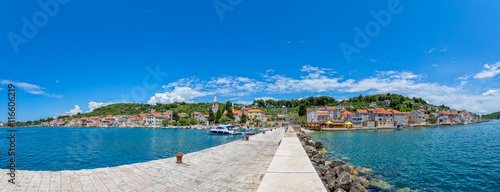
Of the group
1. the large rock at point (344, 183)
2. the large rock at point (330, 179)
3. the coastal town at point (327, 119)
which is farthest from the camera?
the coastal town at point (327, 119)

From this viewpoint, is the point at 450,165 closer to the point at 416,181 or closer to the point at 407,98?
the point at 416,181

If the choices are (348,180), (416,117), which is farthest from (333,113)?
(348,180)

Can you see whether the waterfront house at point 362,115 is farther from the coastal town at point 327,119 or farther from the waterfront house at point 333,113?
the waterfront house at point 333,113

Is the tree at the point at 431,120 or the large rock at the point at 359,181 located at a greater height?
the large rock at the point at 359,181

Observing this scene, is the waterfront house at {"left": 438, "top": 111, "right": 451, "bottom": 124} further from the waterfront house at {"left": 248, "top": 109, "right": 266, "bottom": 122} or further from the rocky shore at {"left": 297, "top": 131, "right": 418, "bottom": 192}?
the rocky shore at {"left": 297, "top": 131, "right": 418, "bottom": 192}

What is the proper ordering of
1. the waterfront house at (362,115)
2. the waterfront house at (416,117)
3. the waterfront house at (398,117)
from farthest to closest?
the waterfront house at (416,117), the waterfront house at (398,117), the waterfront house at (362,115)

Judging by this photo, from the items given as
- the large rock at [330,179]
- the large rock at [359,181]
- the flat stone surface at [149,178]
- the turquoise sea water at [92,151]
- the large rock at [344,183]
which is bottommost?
the turquoise sea water at [92,151]

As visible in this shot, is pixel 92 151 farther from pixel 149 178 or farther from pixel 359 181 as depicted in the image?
pixel 359 181

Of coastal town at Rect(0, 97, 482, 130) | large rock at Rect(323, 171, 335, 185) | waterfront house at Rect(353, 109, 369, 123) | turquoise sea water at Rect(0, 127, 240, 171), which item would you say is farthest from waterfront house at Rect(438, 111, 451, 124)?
large rock at Rect(323, 171, 335, 185)

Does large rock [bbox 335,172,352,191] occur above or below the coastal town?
above

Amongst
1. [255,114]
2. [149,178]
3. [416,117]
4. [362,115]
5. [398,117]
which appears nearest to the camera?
[149,178]

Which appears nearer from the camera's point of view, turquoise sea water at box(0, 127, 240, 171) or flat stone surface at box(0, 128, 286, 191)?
flat stone surface at box(0, 128, 286, 191)

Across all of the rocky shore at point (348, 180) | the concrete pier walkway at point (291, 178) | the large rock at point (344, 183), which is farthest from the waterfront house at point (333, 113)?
the concrete pier walkway at point (291, 178)

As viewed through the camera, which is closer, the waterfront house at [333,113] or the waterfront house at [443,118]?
the waterfront house at [333,113]
